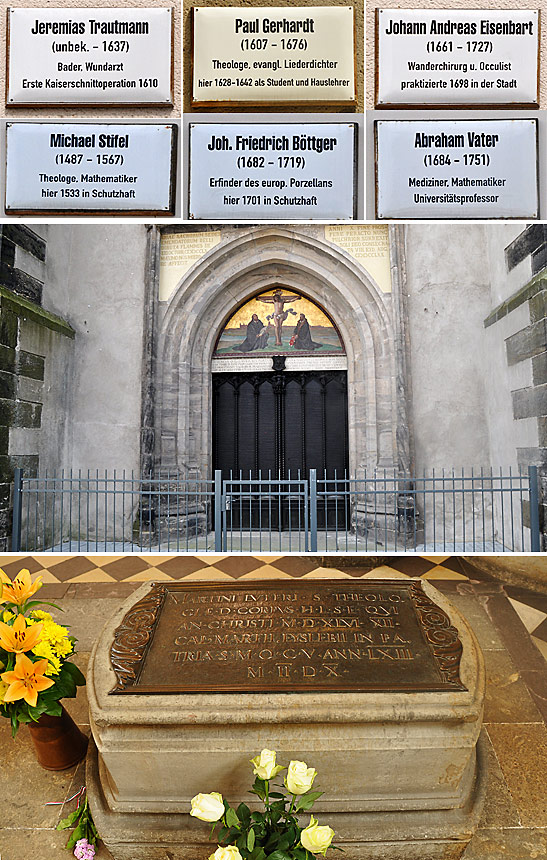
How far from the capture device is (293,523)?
193 inches

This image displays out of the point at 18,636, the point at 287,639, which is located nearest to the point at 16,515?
the point at 18,636

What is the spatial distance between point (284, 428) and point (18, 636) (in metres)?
3.91

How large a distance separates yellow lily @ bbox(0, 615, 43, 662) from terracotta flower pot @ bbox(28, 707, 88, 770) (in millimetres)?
365

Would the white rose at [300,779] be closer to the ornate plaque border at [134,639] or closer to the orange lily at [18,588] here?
the ornate plaque border at [134,639]

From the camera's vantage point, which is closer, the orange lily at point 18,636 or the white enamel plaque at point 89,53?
the orange lily at point 18,636

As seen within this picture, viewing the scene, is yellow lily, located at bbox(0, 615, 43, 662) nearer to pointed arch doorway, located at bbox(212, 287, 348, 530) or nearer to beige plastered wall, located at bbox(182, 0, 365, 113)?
beige plastered wall, located at bbox(182, 0, 365, 113)

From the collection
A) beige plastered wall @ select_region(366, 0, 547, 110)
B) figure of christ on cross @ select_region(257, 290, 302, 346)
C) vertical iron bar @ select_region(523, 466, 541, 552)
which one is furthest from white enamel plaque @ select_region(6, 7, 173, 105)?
figure of christ on cross @ select_region(257, 290, 302, 346)

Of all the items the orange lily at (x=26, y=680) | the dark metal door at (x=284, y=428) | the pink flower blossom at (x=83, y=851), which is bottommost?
the pink flower blossom at (x=83, y=851)

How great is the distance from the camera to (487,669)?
206cm

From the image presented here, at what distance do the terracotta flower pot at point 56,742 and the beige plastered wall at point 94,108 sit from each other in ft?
6.74

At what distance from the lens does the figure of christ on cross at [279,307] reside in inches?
205

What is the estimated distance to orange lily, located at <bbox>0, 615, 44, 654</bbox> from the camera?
121 centimetres

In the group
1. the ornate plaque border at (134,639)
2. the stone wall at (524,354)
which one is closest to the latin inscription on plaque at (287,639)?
the ornate plaque border at (134,639)

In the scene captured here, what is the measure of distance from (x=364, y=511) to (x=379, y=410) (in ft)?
3.46
